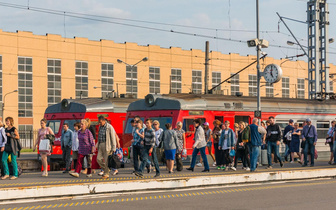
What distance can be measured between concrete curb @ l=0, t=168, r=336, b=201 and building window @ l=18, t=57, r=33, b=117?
5303 centimetres

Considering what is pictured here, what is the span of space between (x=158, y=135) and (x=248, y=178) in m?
3.97

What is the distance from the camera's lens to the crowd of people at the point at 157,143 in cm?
1673

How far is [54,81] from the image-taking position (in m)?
69.7

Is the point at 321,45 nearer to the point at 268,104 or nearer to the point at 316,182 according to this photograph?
the point at 268,104

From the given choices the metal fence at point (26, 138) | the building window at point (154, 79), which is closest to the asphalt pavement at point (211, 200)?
the metal fence at point (26, 138)

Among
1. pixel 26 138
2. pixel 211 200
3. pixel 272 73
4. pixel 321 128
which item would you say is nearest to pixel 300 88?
pixel 26 138

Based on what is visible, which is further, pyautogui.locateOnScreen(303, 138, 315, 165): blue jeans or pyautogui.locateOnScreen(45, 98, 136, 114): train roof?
pyautogui.locateOnScreen(45, 98, 136, 114): train roof

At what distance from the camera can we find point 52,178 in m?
17.0

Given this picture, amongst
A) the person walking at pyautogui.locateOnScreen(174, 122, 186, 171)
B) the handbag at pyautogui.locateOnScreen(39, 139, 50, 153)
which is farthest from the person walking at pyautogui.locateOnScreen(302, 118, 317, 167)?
the handbag at pyautogui.locateOnScreen(39, 139, 50, 153)

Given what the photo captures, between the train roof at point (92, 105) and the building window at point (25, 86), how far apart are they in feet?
136

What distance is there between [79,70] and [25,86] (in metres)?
7.08

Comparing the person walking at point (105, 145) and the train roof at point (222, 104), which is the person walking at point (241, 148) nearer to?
the train roof at point (222, 104)

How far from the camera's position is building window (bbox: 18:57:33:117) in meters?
67.3

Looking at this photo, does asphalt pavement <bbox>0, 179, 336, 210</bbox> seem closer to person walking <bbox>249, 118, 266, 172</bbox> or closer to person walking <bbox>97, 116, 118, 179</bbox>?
person walking <bbox>97, 116, 118, 179</bbox>
